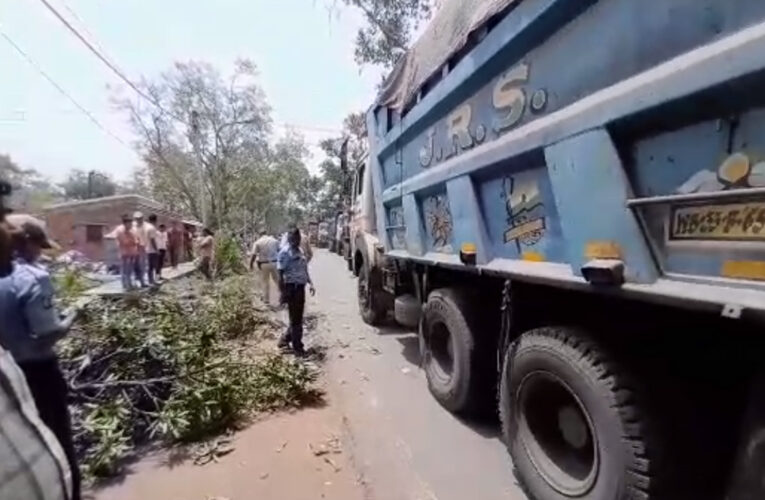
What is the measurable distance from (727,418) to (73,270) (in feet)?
22.1

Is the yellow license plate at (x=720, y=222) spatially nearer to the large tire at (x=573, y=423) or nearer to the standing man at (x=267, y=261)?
the large tire at (x=573, y=423)

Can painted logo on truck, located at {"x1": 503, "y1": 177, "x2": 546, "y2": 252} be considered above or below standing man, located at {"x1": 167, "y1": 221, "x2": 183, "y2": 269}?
above

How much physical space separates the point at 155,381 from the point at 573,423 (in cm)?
320

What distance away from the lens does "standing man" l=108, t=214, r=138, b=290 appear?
9.71 meters

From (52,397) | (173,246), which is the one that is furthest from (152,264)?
(52,397)

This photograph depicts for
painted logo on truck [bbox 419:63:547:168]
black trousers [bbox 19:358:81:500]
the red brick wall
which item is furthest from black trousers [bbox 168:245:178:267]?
black trousers [bbox 19:358:81:500]

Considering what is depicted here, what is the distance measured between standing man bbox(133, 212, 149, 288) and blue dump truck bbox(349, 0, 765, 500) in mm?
8395

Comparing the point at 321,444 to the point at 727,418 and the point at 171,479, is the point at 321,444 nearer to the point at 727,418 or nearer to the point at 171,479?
the point at 171,479

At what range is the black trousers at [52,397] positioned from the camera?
2.63 m

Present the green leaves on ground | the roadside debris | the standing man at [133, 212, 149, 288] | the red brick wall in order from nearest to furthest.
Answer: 1. the roadside debris
2. the standing man at [133, 212, 149, 288]
3. the green leaves on ground
4. the red brick wall

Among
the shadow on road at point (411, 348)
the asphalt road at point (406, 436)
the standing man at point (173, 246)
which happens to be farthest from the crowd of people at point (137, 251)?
the standing man at point (173, 246)

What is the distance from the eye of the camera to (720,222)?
1534 mm

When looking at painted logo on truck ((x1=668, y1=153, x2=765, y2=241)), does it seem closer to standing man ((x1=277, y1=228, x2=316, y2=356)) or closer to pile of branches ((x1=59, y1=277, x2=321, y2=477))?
pile of branches ((x1=59, y1=277, x2=321, y2=477))

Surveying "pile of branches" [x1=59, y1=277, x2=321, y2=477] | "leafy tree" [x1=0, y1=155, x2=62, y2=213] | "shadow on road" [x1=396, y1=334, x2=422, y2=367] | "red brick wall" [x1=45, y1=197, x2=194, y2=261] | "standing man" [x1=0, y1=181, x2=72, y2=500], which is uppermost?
"red brick wall" [x1=45, y1=197, x2=194, y2=261]
